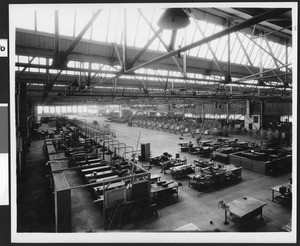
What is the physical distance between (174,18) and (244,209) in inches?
244

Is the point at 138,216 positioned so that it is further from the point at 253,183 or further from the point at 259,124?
the point at 259,124

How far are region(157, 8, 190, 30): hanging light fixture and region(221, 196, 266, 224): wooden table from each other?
226 inches

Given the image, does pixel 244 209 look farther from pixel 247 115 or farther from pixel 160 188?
pixel 247 115

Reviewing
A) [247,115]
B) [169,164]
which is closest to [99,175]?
[169,164]

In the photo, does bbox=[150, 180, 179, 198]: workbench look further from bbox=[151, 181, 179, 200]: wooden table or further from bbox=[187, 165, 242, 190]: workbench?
bbox=[187, 165, 242, 190]: workbench

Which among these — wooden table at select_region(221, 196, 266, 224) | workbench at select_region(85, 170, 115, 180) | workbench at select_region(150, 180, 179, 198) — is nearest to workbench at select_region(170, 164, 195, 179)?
workbench at select_region(150, 180, 179, 198)

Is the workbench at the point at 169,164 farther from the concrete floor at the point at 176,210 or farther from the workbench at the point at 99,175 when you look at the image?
the workbench at the point at 99,175

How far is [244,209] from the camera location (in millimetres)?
6730

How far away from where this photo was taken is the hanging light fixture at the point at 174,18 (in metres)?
3.32

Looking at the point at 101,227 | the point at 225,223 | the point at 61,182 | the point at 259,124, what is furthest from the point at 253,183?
the point at 259,124

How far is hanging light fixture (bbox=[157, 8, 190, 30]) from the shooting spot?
332 centimetres

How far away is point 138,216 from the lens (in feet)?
23.6

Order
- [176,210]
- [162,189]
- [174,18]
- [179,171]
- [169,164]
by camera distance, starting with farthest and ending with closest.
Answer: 1. [169,164]
2. [179,171]
3. [162,189]
4. [176,210]
5. [174,18]

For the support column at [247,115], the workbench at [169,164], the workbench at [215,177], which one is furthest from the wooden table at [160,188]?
the support column at [247,115]
